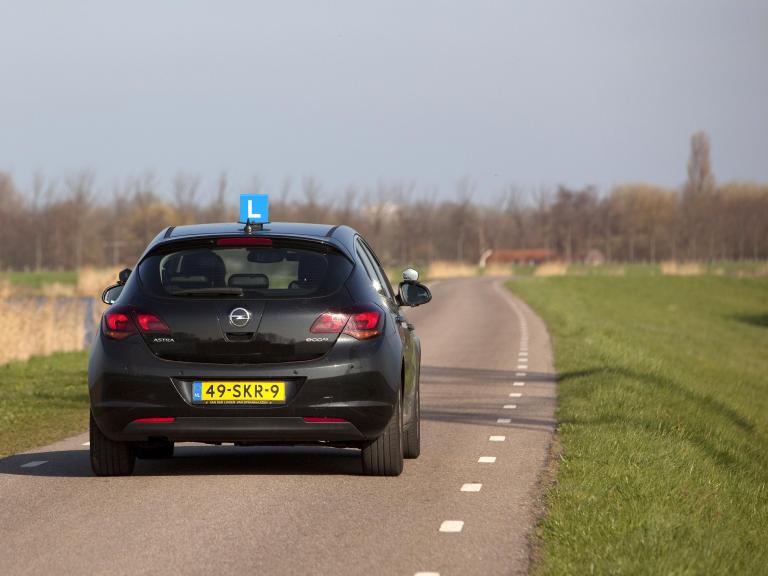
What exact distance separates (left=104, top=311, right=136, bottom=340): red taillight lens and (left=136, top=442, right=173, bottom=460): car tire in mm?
1585

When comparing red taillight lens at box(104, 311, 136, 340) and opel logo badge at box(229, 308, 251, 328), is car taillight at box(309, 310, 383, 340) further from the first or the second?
red taillight lens at box(104, 311, 136, 340)

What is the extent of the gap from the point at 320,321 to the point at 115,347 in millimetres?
1293

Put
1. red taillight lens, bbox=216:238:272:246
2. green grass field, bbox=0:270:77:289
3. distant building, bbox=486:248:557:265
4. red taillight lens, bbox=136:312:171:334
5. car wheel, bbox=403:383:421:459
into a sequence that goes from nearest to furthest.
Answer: red taillight lens, bbox=136:312:171:334 → red taillight lens, bbox=216:238:272:246 → car wheel, bbox=403:383:421:459 → green grass field, bbox=0:270:77:289 → distant building, bbox=486:248:557:265

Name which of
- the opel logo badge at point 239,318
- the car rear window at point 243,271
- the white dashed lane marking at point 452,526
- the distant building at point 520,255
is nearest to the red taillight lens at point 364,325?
the car rear window at point 243,271

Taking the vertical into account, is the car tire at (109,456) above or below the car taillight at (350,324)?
below

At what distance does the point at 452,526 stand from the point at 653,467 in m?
2.83

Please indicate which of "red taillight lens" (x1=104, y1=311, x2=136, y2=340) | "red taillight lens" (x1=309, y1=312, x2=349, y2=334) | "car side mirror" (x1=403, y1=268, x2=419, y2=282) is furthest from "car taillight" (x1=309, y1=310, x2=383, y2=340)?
"car side mirror" (x1=403, y1=268, x2=419, y2=282)

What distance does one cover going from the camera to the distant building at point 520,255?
437 feet

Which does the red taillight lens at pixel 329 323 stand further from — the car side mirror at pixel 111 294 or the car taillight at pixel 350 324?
the car side mirror at pixel 111 294

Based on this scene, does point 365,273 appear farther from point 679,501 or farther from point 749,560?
point 749,560

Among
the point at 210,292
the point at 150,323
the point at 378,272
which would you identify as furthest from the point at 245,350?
the point at 378,272

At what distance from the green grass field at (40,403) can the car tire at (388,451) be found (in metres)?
3.31

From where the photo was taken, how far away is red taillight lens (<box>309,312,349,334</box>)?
29.1 ft

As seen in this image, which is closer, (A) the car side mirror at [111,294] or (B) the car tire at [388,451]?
(B) the car tire at [388,451]
